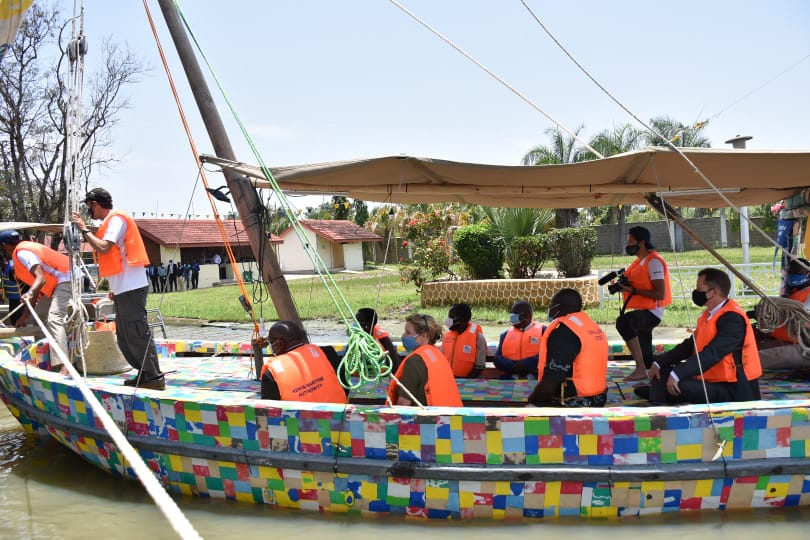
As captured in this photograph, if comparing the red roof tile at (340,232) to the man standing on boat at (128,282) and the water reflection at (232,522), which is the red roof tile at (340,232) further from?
the water reflection at (232,522)

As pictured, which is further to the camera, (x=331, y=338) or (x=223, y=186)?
(x=331, y=338)

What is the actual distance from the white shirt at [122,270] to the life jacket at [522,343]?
3218 millimetres

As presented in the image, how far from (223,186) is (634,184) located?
355 centimetres

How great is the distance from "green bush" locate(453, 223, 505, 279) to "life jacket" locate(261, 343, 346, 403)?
10487 millimetres

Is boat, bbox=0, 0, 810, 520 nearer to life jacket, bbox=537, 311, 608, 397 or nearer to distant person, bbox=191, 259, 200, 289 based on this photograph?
life jacket, bbox=537, 311, 608, 397

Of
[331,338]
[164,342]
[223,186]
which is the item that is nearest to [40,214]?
[331,338]

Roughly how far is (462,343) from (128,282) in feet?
9.44

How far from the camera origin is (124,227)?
5383mm

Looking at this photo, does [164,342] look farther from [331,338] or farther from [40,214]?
[40,214]

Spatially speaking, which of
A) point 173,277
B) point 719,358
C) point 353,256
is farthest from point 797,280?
point 353,256

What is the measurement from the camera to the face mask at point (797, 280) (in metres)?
5.80

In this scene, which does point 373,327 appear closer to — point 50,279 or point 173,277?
point 50,279

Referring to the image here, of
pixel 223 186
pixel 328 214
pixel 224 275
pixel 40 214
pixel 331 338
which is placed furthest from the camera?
pixel 328 214

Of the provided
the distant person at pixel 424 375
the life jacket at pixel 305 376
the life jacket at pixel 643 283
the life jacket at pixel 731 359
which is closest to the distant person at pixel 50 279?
the life jacket at pixel 305 376
